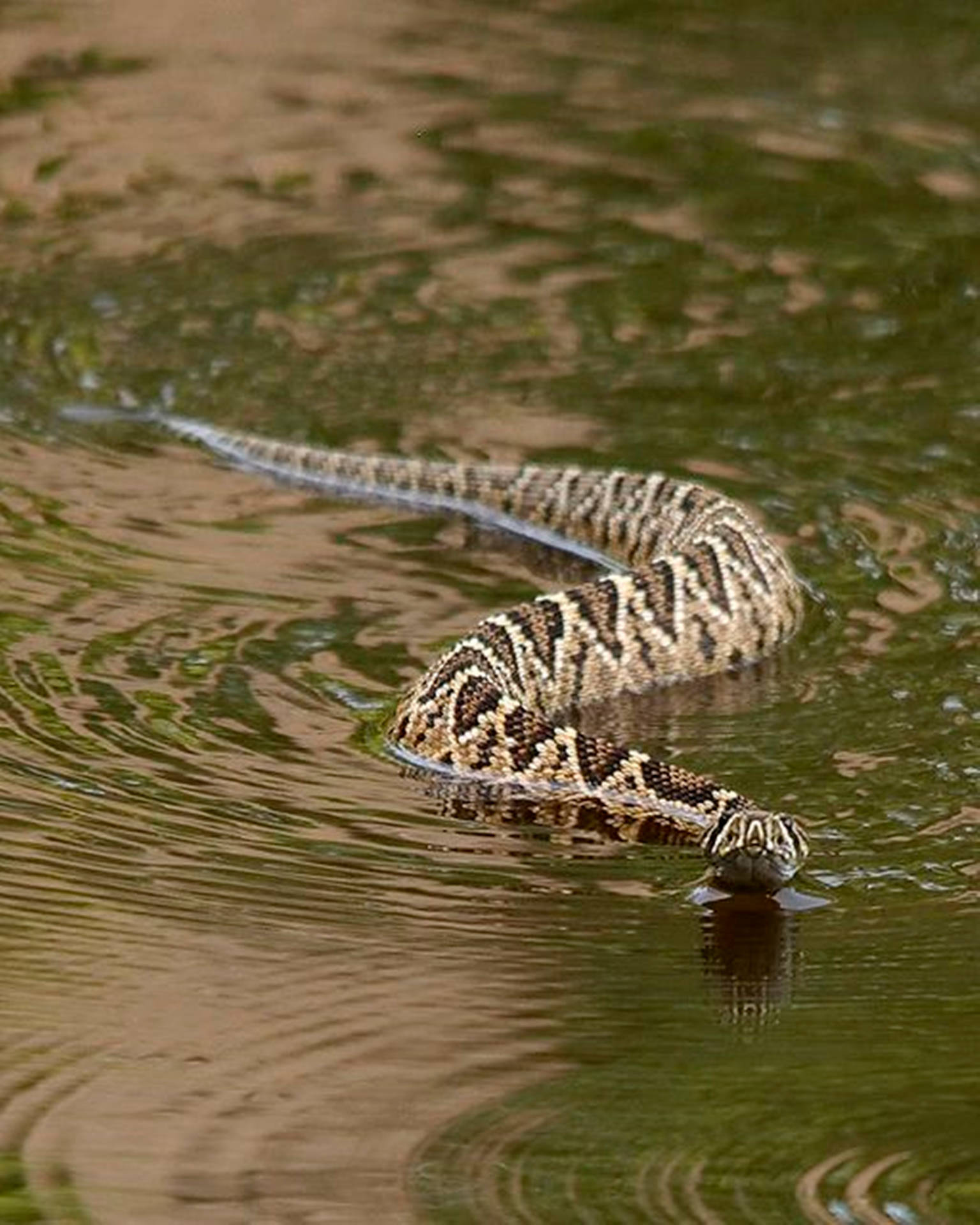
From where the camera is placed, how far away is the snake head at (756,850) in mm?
9734

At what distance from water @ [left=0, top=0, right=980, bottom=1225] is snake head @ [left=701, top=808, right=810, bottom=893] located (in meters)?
0.14

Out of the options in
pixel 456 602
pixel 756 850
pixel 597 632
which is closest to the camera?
pixel 756 850

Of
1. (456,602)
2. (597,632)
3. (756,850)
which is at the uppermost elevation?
(456,602)

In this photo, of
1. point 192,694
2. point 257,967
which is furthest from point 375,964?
point 192,694

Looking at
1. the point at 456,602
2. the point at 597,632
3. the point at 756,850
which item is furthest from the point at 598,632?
the point at 756,850

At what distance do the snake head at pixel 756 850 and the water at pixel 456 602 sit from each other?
0.46ft

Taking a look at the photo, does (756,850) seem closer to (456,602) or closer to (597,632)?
(597,632)

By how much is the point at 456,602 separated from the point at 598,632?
94cm

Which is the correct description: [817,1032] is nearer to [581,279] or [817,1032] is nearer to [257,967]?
[257,967]

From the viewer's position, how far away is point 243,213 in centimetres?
1842

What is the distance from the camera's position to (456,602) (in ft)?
43.7

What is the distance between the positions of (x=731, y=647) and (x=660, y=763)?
1966 millimetres

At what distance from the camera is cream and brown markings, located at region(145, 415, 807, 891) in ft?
34.9

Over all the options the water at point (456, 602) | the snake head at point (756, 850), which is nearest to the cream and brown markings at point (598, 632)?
the snake head at point (756, 850)
